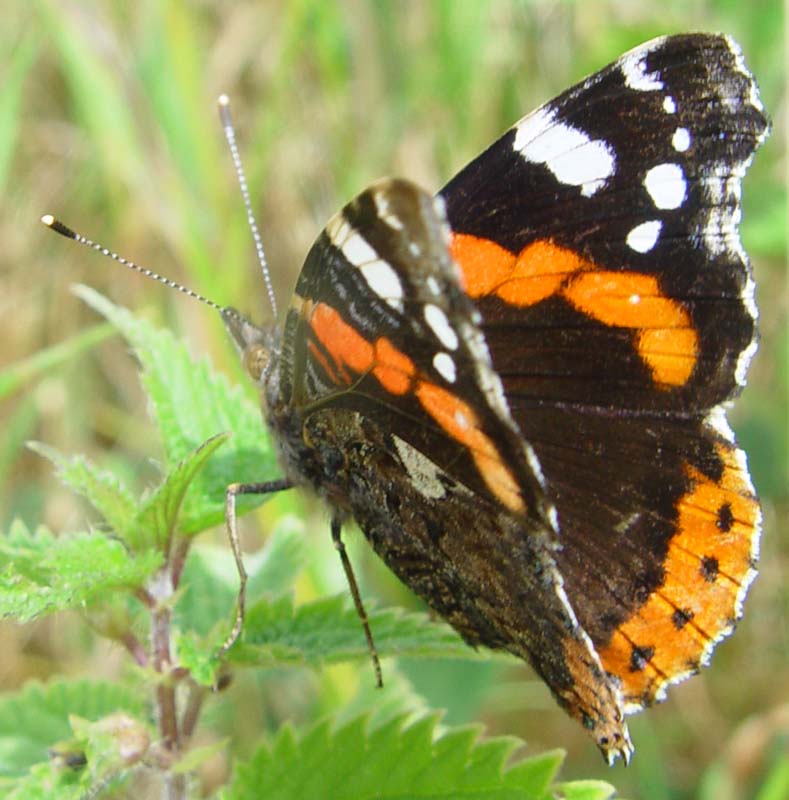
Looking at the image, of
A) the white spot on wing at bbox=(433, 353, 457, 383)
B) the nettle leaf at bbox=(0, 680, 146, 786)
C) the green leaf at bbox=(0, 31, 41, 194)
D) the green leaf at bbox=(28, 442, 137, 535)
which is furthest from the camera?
the green leaf at bbox=(0, 31, 41, 194)

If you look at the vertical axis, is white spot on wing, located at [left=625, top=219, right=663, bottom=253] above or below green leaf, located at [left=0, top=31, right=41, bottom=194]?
below

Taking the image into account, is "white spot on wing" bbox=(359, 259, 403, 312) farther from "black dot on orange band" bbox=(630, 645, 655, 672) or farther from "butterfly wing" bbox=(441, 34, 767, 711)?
"black dot on orange band" bbox=(630, 645, 655, 672)

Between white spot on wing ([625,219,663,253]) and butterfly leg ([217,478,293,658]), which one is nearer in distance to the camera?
butterfly leg ([217,478,293,658])

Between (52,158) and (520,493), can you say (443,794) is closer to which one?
(520,493)

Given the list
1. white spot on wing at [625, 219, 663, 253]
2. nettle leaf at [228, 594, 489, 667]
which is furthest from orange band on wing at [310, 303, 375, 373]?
white spot on wing at [625, 219, 663, 253]

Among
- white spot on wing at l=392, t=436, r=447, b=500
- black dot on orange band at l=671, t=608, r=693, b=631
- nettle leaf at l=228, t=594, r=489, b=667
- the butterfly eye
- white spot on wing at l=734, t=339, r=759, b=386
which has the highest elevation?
the butterfly eye

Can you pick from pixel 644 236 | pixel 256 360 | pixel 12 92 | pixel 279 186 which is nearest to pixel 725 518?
pixel 644 236
